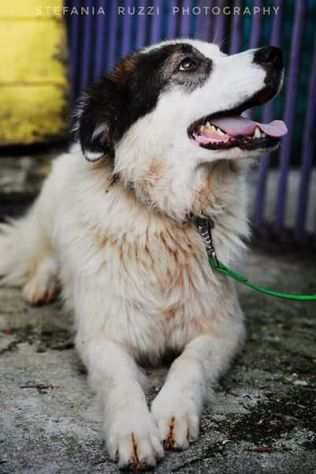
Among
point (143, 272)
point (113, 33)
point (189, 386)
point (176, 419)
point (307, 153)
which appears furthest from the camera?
point (113, 33)

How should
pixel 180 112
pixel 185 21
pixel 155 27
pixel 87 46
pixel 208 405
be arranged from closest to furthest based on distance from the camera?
1. pixel 208 405
2. pixel 180 112
3. pixel 185 21
4. pixel 155 27
5. pixel 87 46

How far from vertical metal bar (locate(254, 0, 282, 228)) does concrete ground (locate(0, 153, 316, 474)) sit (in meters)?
0.99

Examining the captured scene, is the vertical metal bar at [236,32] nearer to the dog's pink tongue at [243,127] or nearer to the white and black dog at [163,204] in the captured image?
Result: the white and black dog at [163,204]

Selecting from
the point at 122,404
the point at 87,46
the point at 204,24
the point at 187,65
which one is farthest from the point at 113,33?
the point at 122,404

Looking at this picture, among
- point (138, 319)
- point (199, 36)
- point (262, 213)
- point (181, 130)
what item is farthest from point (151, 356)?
point (199, 36)

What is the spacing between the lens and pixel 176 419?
2.55 meters

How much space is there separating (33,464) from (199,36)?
322cm

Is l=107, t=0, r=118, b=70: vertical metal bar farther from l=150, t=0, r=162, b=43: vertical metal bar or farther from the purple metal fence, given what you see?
l=150, t=0, r=162, b=43: vertical metal bar

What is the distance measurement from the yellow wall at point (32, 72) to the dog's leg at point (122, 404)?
205 centimetres

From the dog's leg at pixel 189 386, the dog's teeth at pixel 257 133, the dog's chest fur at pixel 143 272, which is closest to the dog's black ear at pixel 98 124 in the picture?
the dog's chest fur at pixel 143 272

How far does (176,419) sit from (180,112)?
1175 millimetres

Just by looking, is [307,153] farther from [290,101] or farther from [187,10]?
[187,10]

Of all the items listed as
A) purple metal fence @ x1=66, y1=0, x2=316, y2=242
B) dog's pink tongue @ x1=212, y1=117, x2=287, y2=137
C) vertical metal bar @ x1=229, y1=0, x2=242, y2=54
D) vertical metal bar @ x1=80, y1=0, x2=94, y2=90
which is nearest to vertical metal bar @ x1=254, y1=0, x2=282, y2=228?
purple metal fence @ x1=66, y1=0, x2=316, y2=242

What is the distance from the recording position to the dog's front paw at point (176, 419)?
250 cm
